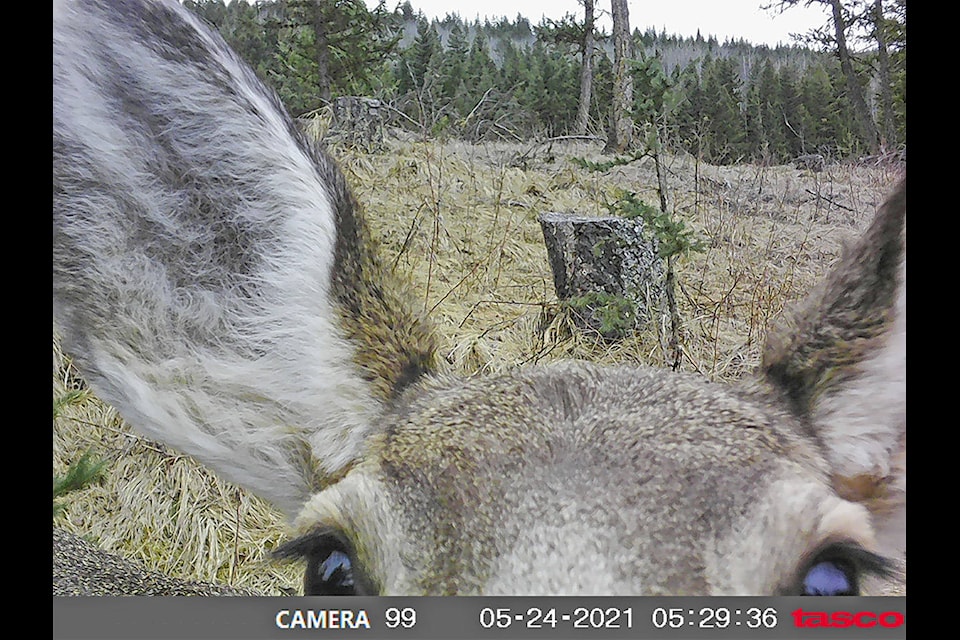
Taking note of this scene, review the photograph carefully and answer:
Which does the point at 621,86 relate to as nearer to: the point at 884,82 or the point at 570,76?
the point at 570,76

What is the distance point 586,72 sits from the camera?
137 cm

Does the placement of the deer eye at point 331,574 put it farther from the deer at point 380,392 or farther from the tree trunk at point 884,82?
the tree trunk at point 884,82

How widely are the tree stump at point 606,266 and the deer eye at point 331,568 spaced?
63 centimetres

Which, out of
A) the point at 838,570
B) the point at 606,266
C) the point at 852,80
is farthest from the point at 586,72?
the point at 838,570

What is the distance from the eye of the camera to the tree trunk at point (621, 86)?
1.32 metres

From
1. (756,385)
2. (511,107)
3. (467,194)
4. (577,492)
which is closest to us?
(577,492)

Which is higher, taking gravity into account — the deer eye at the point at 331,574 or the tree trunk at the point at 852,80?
the tree trunk at the point at 852,80

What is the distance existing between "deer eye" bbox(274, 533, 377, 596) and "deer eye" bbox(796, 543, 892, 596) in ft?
1.74

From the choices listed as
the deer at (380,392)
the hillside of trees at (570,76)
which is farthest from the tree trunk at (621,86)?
the deer at (380,392)

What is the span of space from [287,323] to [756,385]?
68 centimetres

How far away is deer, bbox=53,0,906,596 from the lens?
2.74 ft

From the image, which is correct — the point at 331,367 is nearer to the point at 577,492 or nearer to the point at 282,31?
the point at 577,492

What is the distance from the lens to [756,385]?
1.04m
